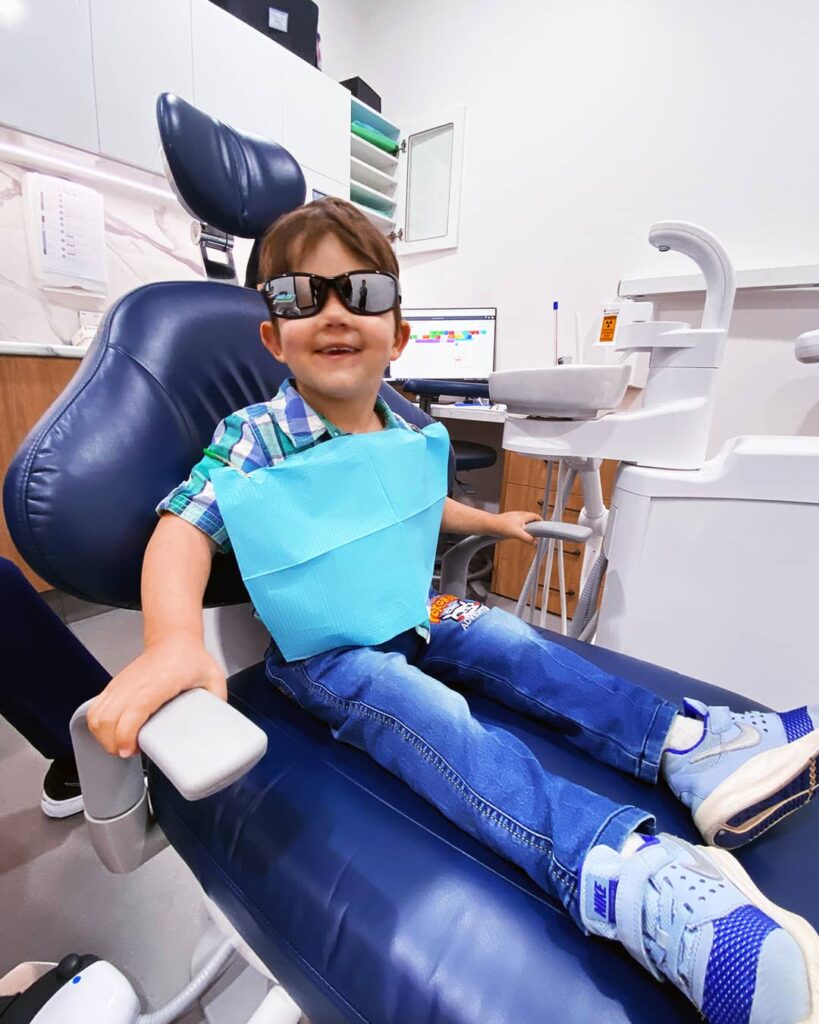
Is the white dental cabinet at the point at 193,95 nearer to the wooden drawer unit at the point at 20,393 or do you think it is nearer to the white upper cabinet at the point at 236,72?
the white upper cabinet at the point at 236,72

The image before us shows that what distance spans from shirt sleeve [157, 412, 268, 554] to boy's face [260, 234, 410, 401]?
0.11 m

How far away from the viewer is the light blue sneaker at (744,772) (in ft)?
1.44

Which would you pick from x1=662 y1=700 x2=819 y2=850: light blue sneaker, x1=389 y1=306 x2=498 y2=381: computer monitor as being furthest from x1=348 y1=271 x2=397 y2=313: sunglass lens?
x1=389 y1=306 x2=498 y2=381: computer monitor

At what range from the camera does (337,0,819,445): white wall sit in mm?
1638

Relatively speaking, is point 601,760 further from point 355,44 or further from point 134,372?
point 355,44

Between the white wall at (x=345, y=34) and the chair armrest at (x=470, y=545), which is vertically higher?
the white wall at (x=345, y=34)

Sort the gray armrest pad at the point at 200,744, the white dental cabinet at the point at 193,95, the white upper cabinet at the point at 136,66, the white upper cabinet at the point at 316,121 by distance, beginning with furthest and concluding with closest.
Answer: the white upper cabinet at the point at 316,121 → the white upper cabinet at the point at 136,66 → the white dental cabinet at the point at 193,95 → the gray armrest pad at the point at 200,744

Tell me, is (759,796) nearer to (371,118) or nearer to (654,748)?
(654,748)

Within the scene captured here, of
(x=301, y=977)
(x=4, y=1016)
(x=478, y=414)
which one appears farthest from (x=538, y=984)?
(x=478, y=414)

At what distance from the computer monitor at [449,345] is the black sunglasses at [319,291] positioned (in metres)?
1.71

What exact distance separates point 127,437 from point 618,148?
2232mm

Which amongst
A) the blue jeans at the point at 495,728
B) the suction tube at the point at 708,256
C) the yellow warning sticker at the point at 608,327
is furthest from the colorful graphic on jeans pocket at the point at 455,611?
the yellow warning sticker at the point at 608,327

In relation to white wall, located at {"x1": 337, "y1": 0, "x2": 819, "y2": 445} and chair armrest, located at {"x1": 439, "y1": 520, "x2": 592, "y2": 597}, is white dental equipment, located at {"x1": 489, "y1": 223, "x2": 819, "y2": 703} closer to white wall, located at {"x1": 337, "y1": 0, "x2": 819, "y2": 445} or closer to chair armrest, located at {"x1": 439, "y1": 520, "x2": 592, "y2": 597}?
chair armrest, located at {"x1": 439, "y1": 520, "x2": 592, "y2": 597}

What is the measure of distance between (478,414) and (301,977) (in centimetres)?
169
